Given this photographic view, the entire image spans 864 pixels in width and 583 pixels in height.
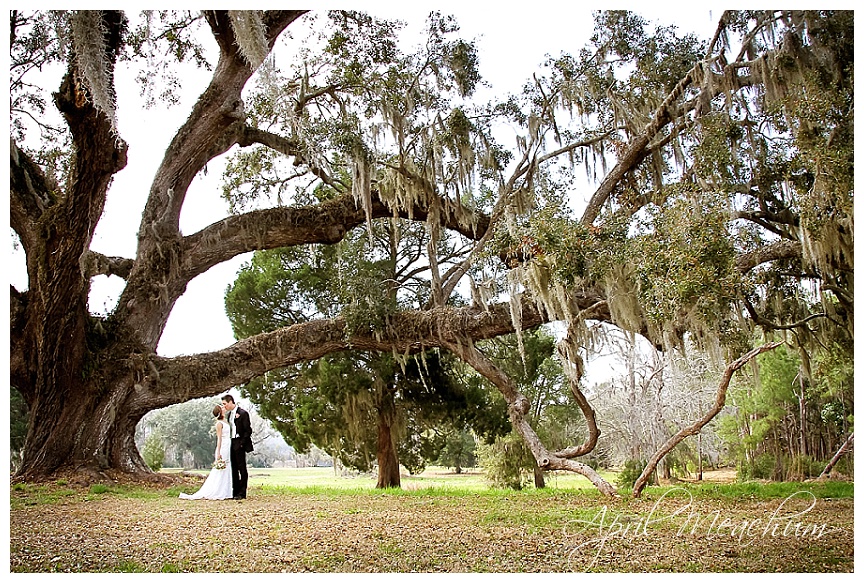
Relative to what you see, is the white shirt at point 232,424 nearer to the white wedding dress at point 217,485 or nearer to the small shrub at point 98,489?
the white wedding dress at point 217,485

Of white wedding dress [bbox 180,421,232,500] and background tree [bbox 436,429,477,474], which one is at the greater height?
white wedding dress [bbox 180,421,232,500]

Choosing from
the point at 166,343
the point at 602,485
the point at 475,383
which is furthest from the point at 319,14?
the point at 602,485

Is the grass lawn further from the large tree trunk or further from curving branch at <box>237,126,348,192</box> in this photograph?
curving branch at <box>237,126,348,192</box>

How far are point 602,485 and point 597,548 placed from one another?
1.34 m

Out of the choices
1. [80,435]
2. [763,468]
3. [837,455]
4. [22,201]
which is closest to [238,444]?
[80,435]

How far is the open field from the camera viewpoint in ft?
10.3

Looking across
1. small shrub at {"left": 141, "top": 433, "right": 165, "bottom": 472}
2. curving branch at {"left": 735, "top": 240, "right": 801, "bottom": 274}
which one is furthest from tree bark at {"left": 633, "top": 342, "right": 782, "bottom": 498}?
small shrub at {"left": 141, "top": 433, "right": 165, "bottom": 472}

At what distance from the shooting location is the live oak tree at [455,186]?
155 inches

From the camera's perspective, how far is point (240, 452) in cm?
470

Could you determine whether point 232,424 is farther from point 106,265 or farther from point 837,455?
point 837,455

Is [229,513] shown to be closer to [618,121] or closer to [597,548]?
[597,548]

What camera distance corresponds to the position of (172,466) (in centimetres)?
603
